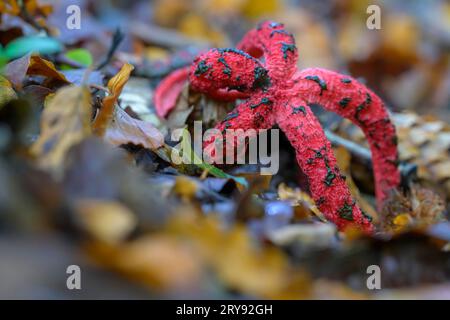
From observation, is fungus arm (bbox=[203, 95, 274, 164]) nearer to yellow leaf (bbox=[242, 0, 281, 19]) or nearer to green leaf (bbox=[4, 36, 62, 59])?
green leaf (bbox=[4, 36, 62, 59])

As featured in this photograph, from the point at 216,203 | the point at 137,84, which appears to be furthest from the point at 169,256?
the point at 137,84

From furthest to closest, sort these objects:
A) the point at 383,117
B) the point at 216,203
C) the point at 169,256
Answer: the point at 383,117 < the point at 216,203 < the point at 169,256

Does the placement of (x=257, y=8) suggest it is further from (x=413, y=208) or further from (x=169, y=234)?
(x=169, y=234)

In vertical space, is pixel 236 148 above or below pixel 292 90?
below

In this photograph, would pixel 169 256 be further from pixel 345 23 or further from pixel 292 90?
pixel 345 23

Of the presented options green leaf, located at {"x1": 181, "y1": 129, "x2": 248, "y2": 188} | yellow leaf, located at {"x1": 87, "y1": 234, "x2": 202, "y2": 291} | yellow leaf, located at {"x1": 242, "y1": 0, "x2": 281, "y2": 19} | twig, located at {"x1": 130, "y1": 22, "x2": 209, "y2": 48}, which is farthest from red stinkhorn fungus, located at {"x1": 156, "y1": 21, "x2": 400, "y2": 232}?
yellow leaf, located at {"x1": 242, "y1": 0, "x2": 281, "y2": 19}
